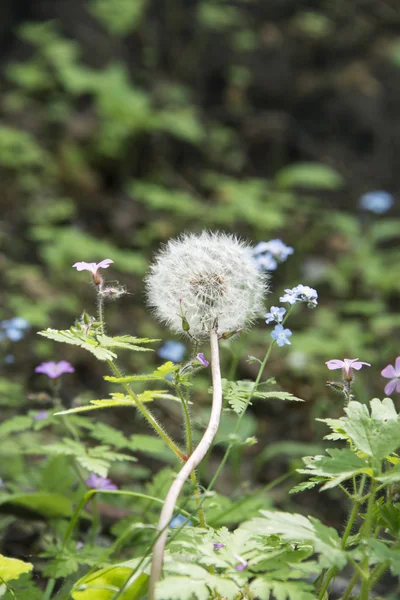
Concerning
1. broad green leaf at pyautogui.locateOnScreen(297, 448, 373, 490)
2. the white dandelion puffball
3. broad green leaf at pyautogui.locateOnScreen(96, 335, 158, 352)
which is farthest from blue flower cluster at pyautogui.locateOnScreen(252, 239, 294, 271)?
broad green leaf at pyautogui.locateOnScreen(297, 448, 373, 490)

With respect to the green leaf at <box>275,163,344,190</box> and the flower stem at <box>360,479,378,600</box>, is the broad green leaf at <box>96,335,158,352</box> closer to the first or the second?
the flower stem at <box>360,479,378,600</box>

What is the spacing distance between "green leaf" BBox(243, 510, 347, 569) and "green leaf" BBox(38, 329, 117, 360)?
1.41 feet

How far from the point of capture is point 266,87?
7.18 metres

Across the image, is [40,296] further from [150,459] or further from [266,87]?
[266,87]

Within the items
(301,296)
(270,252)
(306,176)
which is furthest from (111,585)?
(306,176)

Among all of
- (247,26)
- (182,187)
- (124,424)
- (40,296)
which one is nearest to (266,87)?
(247,26)

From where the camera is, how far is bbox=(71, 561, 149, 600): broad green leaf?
1156 mm

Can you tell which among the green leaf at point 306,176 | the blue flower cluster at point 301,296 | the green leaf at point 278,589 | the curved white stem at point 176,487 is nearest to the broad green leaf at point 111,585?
the curved white stem at point 176,487

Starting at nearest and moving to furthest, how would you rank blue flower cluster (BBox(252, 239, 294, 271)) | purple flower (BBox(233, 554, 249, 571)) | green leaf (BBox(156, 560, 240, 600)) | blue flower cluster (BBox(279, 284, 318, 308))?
green leaf (BBox(156, 560, 240, 600)), purple flower (BBox(233, 554, 249, 571)), blue flower cluster (BBox(279, 284, 318, 308)), blue flower cluster (BBox(252, 239, 294, 271))

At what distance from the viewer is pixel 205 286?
4.83ft

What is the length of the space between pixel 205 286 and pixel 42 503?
3.16 ft

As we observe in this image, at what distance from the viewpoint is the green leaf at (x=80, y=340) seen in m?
1.20

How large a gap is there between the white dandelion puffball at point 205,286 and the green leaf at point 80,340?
242 mm

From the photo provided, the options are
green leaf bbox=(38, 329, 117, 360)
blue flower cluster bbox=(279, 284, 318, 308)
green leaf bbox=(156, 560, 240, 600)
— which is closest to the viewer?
green leaf bbox=(156, 560, 240, 600)
